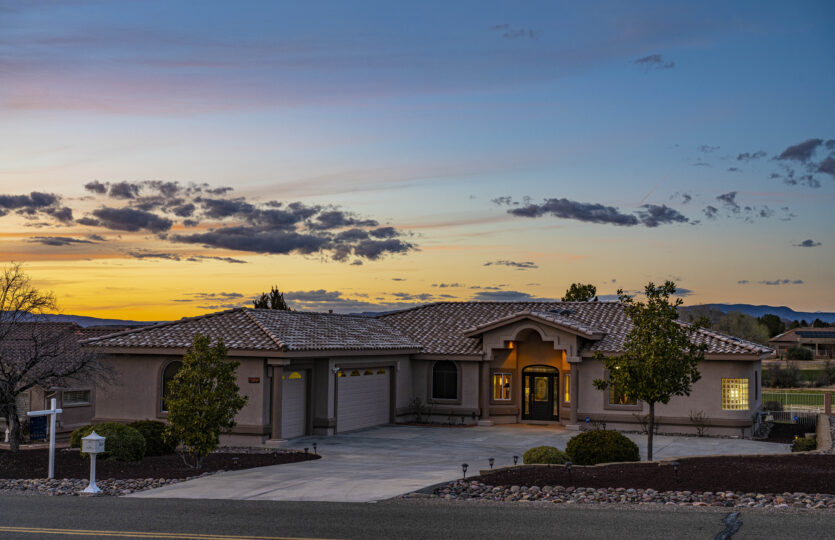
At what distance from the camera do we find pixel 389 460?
24047 millimetres

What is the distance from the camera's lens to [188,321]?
31.3m

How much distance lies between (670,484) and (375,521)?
6.31m

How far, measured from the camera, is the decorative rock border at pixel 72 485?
17.7 metres

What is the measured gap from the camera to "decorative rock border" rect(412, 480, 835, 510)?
48.8 feet

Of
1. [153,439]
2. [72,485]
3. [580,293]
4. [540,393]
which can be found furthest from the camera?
[580,293]

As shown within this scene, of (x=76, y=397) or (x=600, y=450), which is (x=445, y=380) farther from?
(x=76, y=397)

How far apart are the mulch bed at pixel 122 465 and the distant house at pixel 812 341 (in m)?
98.4

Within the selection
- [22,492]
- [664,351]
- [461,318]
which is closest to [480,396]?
[461,318]

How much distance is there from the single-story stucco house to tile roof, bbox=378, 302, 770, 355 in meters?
0.09

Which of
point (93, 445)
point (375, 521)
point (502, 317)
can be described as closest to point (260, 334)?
point (93, 445)

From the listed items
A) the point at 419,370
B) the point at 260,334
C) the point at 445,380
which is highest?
the point at 260,334

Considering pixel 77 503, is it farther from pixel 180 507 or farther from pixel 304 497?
pixel 304 497

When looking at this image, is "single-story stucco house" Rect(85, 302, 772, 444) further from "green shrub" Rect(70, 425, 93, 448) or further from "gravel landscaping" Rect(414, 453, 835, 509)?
"gravel landscaping" Rect(414, 453, 835, 509)

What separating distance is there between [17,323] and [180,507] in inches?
445
